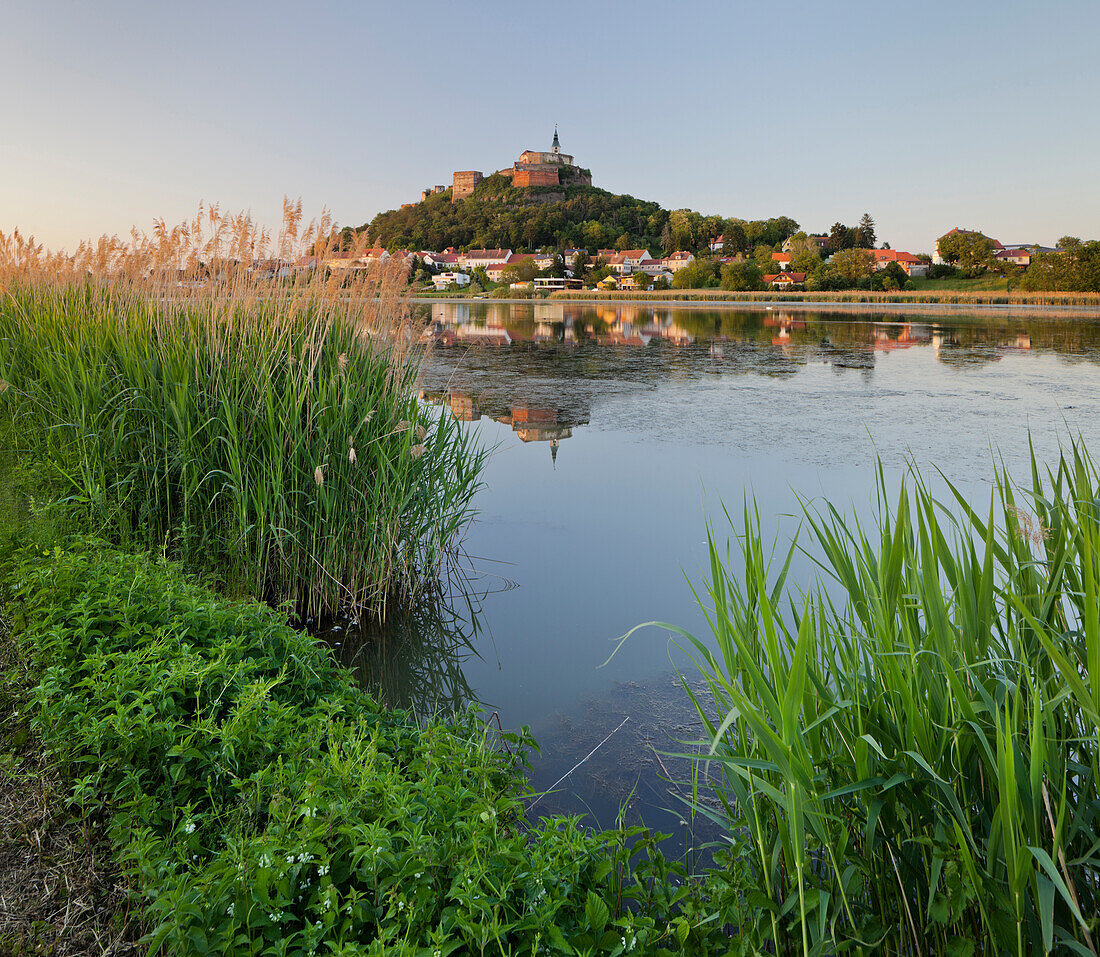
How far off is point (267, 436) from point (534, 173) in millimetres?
126371

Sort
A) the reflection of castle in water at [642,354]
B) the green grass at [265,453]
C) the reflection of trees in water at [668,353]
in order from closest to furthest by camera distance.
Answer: the green grass at [265,453], the reflection of castle in water at [642,354], the reflection of trees in water at [668,353]

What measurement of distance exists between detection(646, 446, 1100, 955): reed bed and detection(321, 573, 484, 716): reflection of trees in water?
6.03 ft

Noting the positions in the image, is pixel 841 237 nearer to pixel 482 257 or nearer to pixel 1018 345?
pixel 482 257

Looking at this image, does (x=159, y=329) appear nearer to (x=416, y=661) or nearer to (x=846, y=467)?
(x=416, y=661)

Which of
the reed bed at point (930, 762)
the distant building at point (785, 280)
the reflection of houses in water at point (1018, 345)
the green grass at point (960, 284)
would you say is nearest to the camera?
the reed bed at point (930, 762)

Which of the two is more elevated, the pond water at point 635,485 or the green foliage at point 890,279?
the green foliage at point 890,279

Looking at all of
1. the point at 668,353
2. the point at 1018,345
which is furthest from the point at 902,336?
the point at 668,353

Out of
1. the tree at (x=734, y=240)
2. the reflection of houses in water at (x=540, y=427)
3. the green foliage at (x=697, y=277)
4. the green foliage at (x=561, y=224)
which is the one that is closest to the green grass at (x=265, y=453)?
the reflection of houses in water at (x=540, y=427)

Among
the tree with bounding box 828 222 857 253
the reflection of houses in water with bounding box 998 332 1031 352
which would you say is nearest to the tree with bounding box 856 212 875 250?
the tree with bounding box 828 222 857 253

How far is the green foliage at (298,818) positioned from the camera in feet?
4.81

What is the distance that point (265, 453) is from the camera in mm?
3902

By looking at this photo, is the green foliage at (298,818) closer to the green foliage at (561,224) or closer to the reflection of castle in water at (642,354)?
the reflection of castle in water at (642,354)

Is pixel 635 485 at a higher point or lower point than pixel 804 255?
lower

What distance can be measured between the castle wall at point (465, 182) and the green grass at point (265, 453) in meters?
127
